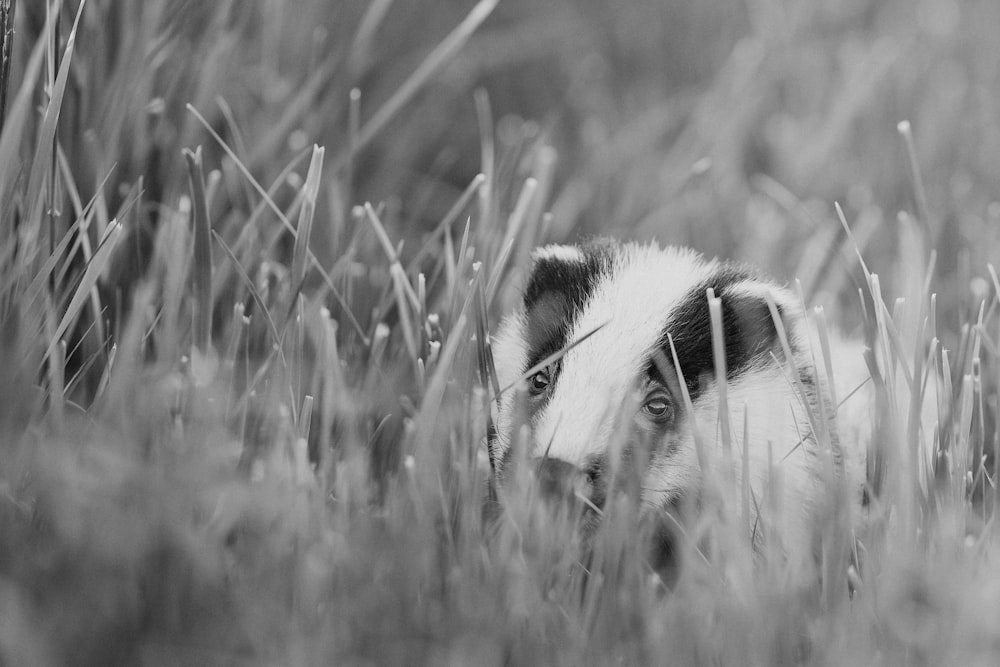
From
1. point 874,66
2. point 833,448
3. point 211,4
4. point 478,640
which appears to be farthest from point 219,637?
point 874,66

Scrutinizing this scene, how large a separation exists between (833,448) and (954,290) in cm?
195

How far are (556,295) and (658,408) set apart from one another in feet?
1.78

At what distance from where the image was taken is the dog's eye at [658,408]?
3068mm

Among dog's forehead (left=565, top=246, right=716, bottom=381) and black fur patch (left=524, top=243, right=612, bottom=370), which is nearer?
dog's forehead (left=565, top=246, right=716, bottom=381)

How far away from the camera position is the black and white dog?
2770mm

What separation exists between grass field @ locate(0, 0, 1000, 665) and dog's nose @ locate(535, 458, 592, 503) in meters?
0.16

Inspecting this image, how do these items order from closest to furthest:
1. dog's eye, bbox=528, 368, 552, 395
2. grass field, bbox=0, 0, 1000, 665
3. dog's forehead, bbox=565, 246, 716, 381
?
grass field, bbox=0, 0, 1000, 665 < dog's forehead, bbox=565, 246, 716, 381 < dog's eye, bbox=528, 368, 552, 395

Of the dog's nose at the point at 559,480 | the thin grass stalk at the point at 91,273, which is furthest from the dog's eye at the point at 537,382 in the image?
the thin grass stalk at the point at 91,273

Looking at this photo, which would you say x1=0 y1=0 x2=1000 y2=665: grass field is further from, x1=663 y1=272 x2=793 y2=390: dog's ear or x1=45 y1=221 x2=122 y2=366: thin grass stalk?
x1=663 y1=272 x2=793 y2=390: dog's ear

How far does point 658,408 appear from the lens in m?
3.07

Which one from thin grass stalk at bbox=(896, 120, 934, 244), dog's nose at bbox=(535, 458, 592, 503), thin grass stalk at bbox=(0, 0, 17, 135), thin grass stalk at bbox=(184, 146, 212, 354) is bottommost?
dog's nose at bbox=(535, 458, 592, 503)

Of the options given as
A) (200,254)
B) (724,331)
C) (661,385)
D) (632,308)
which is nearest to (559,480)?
(661,385)

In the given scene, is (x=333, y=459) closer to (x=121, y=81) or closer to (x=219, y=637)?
(x=219, y=637)

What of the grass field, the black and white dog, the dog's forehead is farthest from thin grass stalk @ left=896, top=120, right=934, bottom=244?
the dog's forehead
